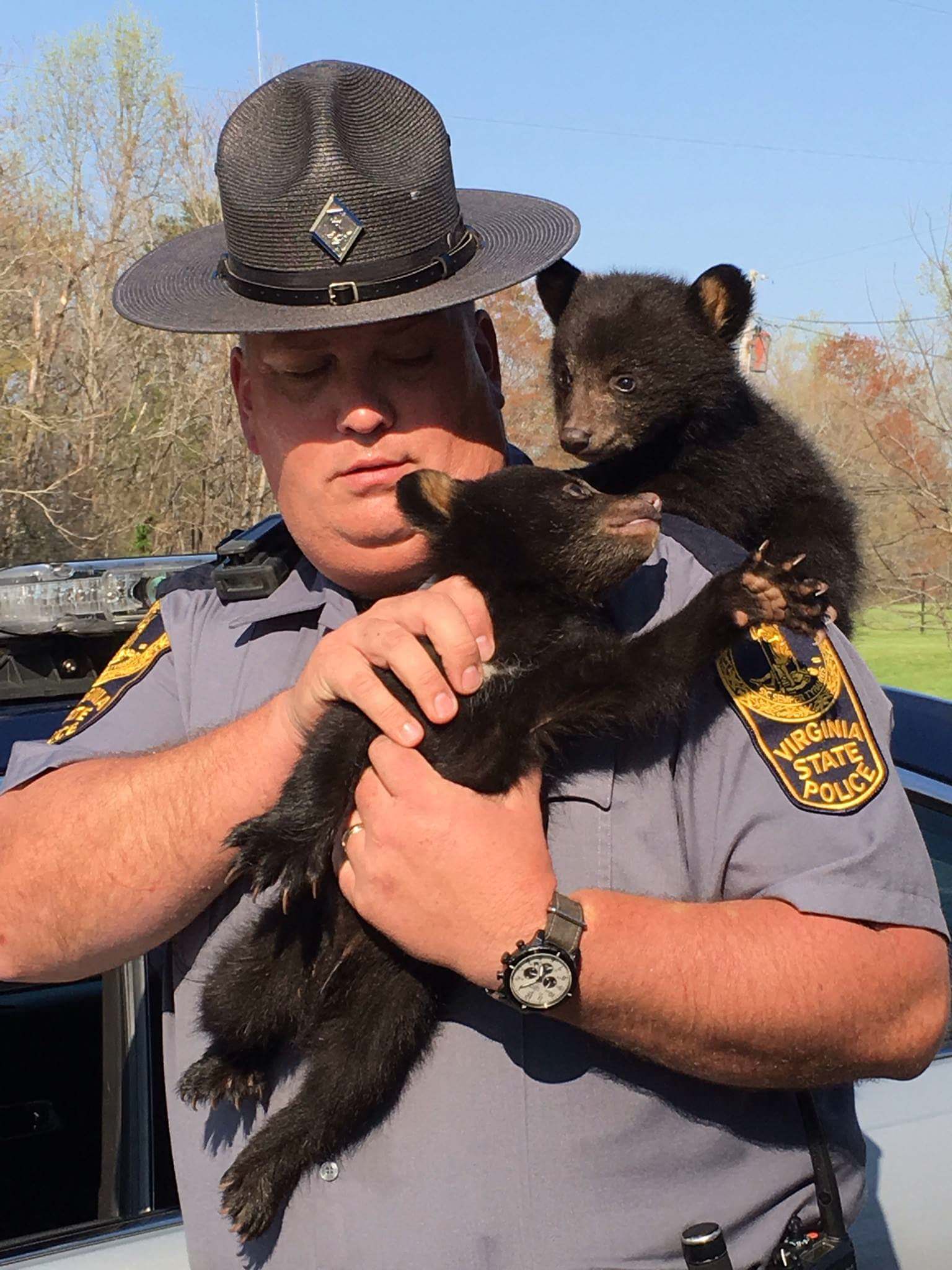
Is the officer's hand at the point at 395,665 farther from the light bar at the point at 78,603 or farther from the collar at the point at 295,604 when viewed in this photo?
the light bar at the point at 78,603

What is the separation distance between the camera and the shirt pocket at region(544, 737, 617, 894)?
207 centimetres

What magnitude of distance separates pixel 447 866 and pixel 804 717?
0.60 m

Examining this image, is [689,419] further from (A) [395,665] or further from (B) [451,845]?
(B) [451,845]

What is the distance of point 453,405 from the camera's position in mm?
2586

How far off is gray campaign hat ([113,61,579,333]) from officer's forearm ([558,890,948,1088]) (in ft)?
3.84

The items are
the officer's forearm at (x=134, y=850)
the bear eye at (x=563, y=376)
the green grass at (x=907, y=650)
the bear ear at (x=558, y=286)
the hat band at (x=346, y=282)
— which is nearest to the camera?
the officer's forearm at (x=134, y=850)

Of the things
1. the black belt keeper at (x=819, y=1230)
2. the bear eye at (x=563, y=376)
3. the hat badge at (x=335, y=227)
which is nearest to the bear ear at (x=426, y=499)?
the hat badge at (x=335, y=227)

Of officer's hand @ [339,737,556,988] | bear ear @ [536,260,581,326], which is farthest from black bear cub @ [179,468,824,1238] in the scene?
bear ear @ [536,260,581,326]

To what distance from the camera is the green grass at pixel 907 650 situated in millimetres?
17016

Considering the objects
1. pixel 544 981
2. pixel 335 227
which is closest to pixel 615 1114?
pixel 544 981

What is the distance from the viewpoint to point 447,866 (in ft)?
6.29

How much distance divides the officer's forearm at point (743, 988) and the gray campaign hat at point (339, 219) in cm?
117

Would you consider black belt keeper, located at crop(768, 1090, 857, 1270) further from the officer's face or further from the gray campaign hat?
the gray campaign hat

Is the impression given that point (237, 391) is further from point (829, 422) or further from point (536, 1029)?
point (829, 422)
